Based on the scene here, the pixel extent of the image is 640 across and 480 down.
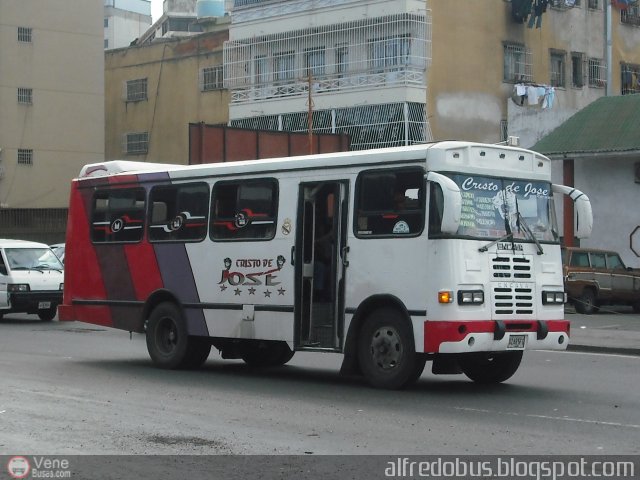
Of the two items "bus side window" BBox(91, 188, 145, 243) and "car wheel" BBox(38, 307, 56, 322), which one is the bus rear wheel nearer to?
"bus side window" BBox(91, 188, 145, 243)

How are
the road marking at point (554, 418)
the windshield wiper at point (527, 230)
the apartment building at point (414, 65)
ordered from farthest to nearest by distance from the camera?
the apartment building at point (414, 65) < the windshield wiper at point (527, 230) < the road marking at point (554, 418)

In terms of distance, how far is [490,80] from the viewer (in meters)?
49.0

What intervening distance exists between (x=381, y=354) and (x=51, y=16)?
50256 millimetres

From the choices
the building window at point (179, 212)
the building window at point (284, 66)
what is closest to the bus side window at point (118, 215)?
the building window at point (179, 212)

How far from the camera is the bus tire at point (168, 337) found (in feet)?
54.3

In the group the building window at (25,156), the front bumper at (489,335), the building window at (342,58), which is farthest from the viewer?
the building window at (25,156)

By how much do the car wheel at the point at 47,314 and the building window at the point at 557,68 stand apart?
2910 centimetres

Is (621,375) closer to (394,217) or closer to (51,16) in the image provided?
(394,217)

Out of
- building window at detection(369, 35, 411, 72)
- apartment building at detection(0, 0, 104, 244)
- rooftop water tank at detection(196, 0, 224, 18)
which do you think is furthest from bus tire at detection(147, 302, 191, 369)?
rooftop water tank at detection(196, 0, 224, 18)

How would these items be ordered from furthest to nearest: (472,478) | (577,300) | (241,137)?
(241,137) → (577,300) → (472,478)

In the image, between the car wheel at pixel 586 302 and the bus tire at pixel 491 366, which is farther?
the car wheel at pixel 586 302

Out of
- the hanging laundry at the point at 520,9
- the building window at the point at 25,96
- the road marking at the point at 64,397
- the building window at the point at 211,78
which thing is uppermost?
the hanging laundry at the point at 520,9

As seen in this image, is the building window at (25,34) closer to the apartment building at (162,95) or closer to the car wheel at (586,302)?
the apartment building at (162,95)

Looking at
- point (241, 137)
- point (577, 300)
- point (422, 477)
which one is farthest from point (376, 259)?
point (241, 137)
